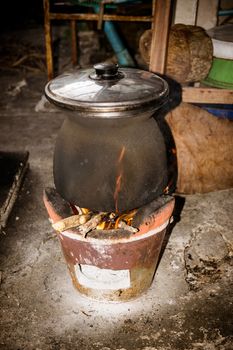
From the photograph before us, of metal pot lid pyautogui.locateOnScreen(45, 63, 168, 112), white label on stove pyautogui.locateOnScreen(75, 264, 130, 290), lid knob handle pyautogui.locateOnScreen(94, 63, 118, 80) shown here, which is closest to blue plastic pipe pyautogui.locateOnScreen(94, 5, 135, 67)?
metal pot lid pyautogui.locateOnScreen(45, 63, 168, 112)

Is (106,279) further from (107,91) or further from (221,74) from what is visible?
(221,74)

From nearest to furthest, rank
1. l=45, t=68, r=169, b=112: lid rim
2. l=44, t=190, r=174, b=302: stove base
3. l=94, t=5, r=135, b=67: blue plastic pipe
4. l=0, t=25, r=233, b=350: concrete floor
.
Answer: l=45, t=68, r=169, b=112: lid rim
l=44, t=190, r=174, b=302: stove base
l=0, t=25, r=233, b=350: concrete floor
l=94, t=5, r=135, b=67: blue plastic pipe

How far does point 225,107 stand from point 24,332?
3343 mm

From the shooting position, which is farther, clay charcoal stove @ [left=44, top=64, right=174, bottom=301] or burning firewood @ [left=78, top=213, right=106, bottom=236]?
burning firewood @ [left=78, top=213, right=106, bottom=236]

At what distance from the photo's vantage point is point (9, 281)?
300 centimetres

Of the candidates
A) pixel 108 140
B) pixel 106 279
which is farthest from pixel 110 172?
pixel 106 279

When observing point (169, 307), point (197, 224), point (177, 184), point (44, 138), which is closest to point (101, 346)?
point (169, 307)

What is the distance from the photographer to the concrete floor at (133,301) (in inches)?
99.2

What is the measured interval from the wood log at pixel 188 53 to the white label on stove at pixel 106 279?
7.26 ft

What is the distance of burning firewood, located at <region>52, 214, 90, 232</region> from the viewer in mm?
2281

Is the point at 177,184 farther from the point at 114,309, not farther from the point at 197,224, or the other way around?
the point at 114,309

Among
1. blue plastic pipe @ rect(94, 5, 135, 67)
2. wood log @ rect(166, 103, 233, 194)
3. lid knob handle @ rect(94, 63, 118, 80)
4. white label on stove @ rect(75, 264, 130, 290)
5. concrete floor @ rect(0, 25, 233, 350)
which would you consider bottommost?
concrete floor @ rect(0, 25, 233, 350)

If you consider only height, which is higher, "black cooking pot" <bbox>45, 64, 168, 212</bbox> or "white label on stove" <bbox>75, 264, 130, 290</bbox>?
"black cooking pot" <bbox>45, 64, 168, 212</bbox>

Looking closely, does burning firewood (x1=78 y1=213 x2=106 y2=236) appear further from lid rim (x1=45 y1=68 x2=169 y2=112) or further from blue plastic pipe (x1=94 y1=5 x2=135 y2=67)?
blue plastic pipe (x1=94 y1=5 x2=135 y2=67)
